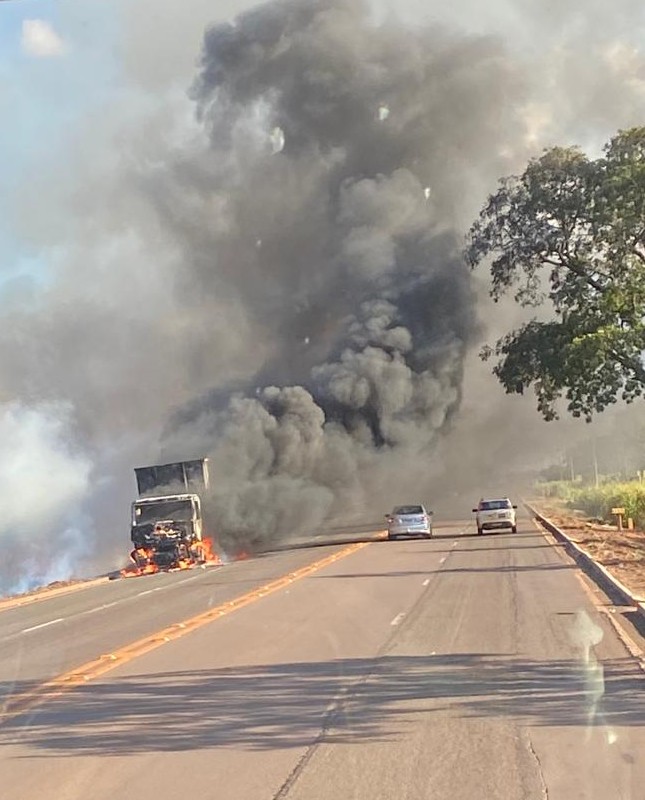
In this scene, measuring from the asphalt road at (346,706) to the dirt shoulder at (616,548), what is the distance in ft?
8.39

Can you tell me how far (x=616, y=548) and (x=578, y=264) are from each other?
864 cm

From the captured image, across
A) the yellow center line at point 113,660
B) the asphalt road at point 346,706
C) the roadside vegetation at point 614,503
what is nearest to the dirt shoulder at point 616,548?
the roadside vegetation at point 614,503

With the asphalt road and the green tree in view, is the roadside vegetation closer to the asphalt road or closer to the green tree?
the green tree

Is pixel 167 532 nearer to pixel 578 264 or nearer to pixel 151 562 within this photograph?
pixel 151 562

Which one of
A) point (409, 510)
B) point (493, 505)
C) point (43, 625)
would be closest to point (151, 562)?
point (409, 510)

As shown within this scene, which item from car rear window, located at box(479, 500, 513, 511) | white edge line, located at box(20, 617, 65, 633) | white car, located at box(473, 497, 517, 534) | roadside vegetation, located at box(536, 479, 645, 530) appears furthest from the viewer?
roadside vegetation, located at box(536, 479, 645, 530)

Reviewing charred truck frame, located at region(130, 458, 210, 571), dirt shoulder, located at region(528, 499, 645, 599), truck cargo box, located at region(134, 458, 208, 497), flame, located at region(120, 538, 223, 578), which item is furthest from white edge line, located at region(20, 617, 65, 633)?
truck cargo box, located at region(134, 458, 208, 497)

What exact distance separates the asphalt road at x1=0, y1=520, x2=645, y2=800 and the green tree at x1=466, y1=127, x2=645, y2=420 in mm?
13600

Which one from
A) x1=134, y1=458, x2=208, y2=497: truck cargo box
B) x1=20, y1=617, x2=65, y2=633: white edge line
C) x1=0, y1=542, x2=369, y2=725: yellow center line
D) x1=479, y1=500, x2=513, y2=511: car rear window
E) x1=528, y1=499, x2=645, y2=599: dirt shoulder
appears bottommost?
x1=528, y1=499, x2=645, y2=599: dirt shoulder

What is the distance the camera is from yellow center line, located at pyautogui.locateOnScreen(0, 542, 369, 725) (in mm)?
10352

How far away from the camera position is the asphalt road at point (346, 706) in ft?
22.6

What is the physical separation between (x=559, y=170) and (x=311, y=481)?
21465mm

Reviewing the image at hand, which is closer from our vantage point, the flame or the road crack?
the road crack

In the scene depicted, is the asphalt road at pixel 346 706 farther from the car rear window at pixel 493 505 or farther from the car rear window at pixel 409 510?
the car rear window at pixel 493 505
